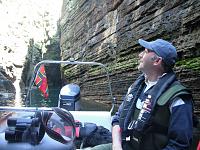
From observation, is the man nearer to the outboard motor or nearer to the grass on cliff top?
the outboard motor

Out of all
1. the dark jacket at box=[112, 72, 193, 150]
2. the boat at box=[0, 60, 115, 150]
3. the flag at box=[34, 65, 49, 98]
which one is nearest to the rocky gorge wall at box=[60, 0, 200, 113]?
the flag at box=[34, 65, 49, 98]

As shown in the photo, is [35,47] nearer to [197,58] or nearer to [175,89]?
[197,58]

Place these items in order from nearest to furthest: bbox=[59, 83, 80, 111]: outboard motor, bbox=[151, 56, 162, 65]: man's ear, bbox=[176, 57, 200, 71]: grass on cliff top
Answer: bbox=[151, 56, 162, 65]: man's ear < bbox=[59, 83, 80, 111]: outboard motor < bbox=[176, 57, 200, 71]: grass on cliff top

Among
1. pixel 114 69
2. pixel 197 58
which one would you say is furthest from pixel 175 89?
pixel 114 69

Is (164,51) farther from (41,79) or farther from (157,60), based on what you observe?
(41,79)

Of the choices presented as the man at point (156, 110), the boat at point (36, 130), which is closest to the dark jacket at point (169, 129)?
the man at point (156, 110)

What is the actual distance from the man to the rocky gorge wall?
2.18m

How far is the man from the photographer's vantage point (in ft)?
6.02

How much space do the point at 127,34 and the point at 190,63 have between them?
3453mm

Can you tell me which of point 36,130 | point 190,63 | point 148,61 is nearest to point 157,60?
point 148,61

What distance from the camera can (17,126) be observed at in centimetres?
Answer: 183

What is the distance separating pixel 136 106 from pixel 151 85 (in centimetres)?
16

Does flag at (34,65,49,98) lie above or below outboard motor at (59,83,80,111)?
above

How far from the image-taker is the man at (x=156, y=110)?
1834mm
